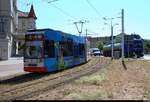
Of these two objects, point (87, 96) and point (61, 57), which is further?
point (61, 57)

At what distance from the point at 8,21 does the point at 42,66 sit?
52674 millimetres

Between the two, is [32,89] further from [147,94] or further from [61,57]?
[61,57]

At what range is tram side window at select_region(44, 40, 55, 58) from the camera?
1050 inches

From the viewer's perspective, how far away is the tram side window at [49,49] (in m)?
26.7

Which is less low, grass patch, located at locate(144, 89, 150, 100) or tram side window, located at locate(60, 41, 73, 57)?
tram side window, located at locate(60, 41, 73, 57)

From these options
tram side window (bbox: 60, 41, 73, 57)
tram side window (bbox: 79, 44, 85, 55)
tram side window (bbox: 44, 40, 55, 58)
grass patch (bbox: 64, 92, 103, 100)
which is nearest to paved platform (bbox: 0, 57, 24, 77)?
tram side window (bbox: 44, 40, 55, 58)

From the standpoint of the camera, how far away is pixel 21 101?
12852mm

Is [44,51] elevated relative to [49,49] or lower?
lower

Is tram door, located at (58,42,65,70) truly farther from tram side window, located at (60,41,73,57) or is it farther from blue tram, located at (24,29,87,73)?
tram side window, located at (60,41,73,57)

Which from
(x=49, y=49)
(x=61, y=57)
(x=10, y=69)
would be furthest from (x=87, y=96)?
(x=10, y=69)

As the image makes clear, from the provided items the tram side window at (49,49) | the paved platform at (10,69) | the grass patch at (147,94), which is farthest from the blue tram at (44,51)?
the grass patch at (147,94)

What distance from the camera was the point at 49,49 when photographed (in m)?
27.2

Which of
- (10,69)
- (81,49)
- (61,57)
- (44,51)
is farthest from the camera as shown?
(81,49)

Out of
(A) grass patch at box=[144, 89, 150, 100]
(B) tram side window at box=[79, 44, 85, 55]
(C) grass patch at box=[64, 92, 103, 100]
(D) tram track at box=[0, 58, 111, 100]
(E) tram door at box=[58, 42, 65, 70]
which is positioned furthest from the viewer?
(B) tram side window at box=[79, 44, 85, 55]
